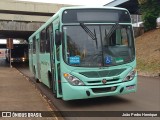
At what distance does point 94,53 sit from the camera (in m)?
9.89

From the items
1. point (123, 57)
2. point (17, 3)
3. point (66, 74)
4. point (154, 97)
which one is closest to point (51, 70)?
point (66, 74)

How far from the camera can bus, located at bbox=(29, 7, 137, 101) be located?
979cm

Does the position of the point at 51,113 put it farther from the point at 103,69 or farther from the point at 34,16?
the point at 34,16

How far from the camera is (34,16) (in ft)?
221

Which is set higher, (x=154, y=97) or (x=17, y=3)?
(x=17, y=3)

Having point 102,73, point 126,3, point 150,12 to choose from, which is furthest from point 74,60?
point 126,3

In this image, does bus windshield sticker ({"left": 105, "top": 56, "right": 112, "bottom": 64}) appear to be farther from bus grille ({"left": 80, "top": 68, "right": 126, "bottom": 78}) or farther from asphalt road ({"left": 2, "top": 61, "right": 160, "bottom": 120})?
asphalt road ({"left": 2, "top": 61, "right": 160, "bottom": 120})

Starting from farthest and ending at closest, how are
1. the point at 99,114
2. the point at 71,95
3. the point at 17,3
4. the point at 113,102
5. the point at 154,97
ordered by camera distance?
the point at 17,3
the point at 154,97
the point at 113,102
the point at 71,95
the point at 99,114

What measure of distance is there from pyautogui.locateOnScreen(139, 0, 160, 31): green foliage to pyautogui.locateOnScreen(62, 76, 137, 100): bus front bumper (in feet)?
92.7

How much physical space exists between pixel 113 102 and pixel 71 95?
1.72 meters

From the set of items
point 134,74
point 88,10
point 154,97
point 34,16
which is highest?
point 34,16

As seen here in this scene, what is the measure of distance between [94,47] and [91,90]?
4.17ft

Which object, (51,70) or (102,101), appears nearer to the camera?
(102,101)

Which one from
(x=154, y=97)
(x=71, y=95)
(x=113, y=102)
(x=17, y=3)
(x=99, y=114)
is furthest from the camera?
(x=17, y=3)
